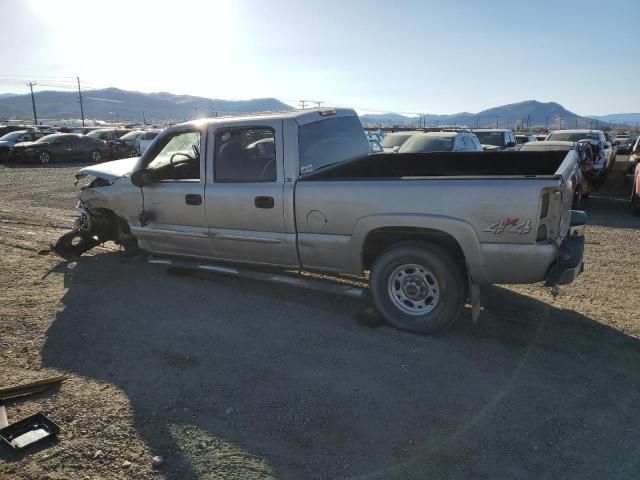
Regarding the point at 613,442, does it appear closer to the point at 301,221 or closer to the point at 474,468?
the point at 474,468

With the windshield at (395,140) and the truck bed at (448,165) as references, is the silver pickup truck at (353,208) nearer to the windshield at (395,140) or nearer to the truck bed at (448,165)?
the truck bed at (448,165)

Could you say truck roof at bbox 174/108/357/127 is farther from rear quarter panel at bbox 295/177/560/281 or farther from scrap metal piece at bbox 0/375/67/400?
scrap metal piece at bbox 0/375/67/400

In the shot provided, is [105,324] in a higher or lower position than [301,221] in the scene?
lower

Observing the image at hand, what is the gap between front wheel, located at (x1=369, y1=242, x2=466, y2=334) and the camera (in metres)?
4.28

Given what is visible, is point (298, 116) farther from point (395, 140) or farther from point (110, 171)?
point (395, 140)

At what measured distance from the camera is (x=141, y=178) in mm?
5691

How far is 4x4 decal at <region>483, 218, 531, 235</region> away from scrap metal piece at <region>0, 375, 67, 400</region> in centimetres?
351

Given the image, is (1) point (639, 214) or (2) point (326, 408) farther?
(1) point (639, 214)

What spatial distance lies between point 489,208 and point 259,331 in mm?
2301

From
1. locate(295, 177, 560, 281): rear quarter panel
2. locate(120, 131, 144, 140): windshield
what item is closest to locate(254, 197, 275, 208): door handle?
locate(295, 177, 560, 281): rear quarter panel

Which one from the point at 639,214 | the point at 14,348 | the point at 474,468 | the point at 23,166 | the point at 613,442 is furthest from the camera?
the point at 23,166

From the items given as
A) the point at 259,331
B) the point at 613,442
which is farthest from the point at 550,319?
the point at 259,331

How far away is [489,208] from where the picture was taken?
392 cm

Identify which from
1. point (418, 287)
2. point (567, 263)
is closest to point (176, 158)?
point (418, 287)
